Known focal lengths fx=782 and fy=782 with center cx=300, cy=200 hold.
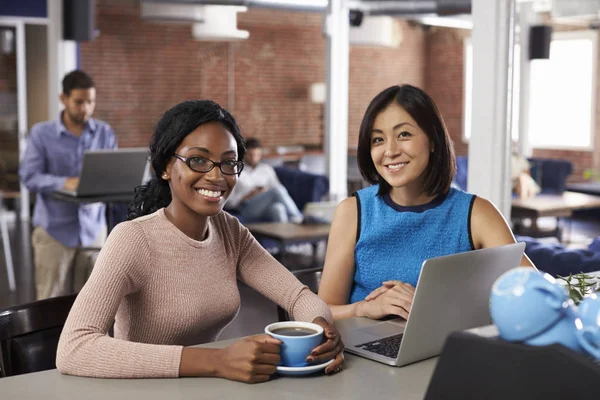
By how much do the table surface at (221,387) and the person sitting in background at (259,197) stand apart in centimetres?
580

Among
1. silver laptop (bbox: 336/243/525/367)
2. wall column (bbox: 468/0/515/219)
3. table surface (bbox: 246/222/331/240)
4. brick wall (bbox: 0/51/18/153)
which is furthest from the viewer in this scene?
brick wall (bbox: 0/51/18/153)

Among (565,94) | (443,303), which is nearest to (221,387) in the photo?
(443,303)

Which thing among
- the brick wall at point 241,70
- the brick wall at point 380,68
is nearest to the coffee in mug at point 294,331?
the brick wall at point 241,70

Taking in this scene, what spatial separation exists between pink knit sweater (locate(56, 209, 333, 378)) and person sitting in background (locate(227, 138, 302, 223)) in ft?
17.4

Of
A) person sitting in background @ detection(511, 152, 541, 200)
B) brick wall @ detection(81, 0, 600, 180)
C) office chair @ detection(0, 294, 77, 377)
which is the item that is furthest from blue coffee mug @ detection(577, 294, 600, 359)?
brick wall @ detection(81, 0, 600, 180)

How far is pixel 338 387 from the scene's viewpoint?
1550mm

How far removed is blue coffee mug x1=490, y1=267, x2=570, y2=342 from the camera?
40.3 inches

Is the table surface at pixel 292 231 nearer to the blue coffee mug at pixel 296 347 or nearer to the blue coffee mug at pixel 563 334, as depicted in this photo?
the blue coffee mug at pixel 296 347

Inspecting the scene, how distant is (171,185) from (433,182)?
846 millimetres

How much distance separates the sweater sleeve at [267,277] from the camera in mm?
2051

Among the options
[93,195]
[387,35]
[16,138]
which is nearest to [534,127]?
[387,35]

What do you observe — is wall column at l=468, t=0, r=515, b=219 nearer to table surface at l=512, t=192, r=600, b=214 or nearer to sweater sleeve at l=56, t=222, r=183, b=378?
sweater sleeve at l=56, t=222, r=183, b=378

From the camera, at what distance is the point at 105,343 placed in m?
1.60

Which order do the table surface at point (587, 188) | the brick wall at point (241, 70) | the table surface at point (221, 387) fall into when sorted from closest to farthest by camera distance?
the table surface at point (221, 387)
the table surface at point (587, 188)
the brick wall at point (241, 70)
